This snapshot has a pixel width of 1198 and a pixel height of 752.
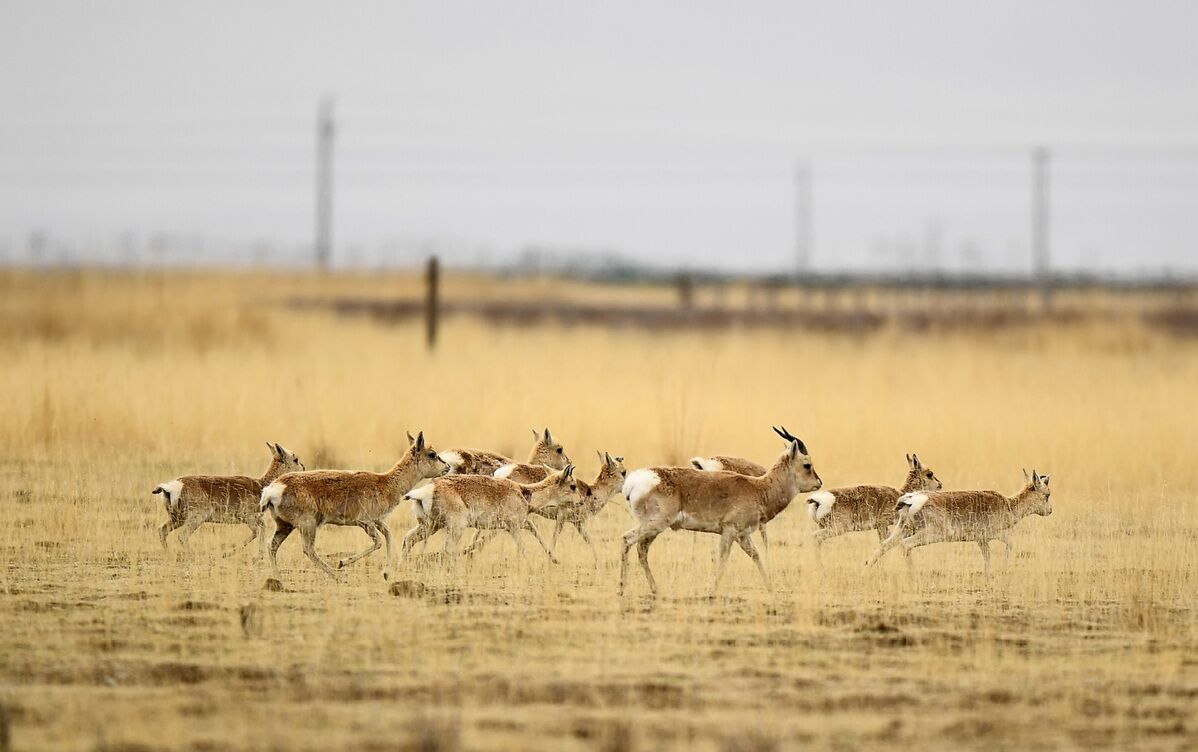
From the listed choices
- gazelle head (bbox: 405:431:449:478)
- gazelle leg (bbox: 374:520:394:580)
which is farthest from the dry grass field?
gazelle head (bbox: 405:431:449:478)

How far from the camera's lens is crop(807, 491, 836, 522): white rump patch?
47.4 ft

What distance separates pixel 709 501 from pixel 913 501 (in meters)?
1.91

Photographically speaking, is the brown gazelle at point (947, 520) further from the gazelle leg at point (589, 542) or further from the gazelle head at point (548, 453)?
the gazelle head at point (548, 453)

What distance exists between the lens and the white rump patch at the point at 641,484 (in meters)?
12.9

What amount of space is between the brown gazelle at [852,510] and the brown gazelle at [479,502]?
217 cm

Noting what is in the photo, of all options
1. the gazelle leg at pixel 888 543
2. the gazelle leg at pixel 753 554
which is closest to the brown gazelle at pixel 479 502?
the gazelle leg at pixel 753 554

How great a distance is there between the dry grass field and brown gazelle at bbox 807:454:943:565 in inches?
12.1

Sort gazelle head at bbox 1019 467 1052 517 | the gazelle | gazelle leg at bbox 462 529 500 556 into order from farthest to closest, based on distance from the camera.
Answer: the gazelle, gazelle head at bbox 1019 467 1052 517, gazelle leg at bbox 462 529 500 556

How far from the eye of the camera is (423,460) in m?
14.6

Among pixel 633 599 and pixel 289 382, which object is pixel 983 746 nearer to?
pixel 633 599

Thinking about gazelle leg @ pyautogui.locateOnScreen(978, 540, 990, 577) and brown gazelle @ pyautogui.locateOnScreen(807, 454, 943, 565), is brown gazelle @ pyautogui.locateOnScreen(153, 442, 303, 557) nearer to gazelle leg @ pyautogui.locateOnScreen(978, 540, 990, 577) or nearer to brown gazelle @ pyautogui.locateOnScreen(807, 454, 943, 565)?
brown gazelle @ pyautogui.locateOnScreen(807, 454, 943, 565)

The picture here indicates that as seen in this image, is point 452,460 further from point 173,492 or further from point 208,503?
point 173,492

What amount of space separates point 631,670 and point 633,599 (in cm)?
242

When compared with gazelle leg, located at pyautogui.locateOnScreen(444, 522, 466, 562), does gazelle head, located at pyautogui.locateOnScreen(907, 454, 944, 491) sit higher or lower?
higher
